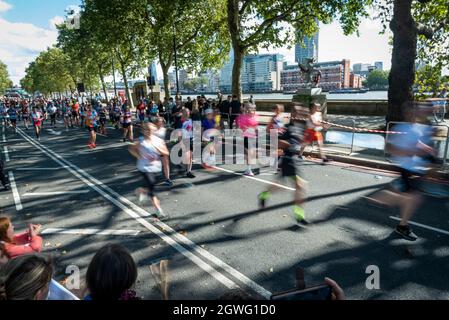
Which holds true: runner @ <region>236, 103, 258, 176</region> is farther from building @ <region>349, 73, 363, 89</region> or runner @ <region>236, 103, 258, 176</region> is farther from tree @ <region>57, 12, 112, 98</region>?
building @ <region>349, 73, 363, 89</region>

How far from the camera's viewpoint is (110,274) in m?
1.99

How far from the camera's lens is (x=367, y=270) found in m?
4.50

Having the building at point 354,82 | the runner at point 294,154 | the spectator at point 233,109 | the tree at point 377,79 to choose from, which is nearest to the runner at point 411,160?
the runner at point 294,154

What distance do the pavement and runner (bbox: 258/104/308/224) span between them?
28cm

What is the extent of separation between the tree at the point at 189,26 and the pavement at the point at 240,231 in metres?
20.3

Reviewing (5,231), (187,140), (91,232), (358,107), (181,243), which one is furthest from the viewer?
(358,107)

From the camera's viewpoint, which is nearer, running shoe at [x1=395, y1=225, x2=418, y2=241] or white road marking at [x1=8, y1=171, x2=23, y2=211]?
running shoe at [x1=395, y1=225, x2=418, y2=241]

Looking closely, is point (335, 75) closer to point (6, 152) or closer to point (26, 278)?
point (6, 152)

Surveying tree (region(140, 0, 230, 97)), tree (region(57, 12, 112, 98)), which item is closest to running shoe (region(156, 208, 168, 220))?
tree (region(140, 0, 230, 97))

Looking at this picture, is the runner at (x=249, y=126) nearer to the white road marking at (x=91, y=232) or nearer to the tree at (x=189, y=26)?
the white road marking at (x=91, y=232)

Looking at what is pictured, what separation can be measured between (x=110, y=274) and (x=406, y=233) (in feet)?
17.2

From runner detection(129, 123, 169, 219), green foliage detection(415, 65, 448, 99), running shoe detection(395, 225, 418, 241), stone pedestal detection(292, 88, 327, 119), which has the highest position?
green foliage detection(415, 65, 448, 99)

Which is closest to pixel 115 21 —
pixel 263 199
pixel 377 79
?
pixel 263 199

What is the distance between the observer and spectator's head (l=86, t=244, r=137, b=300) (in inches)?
77.0
